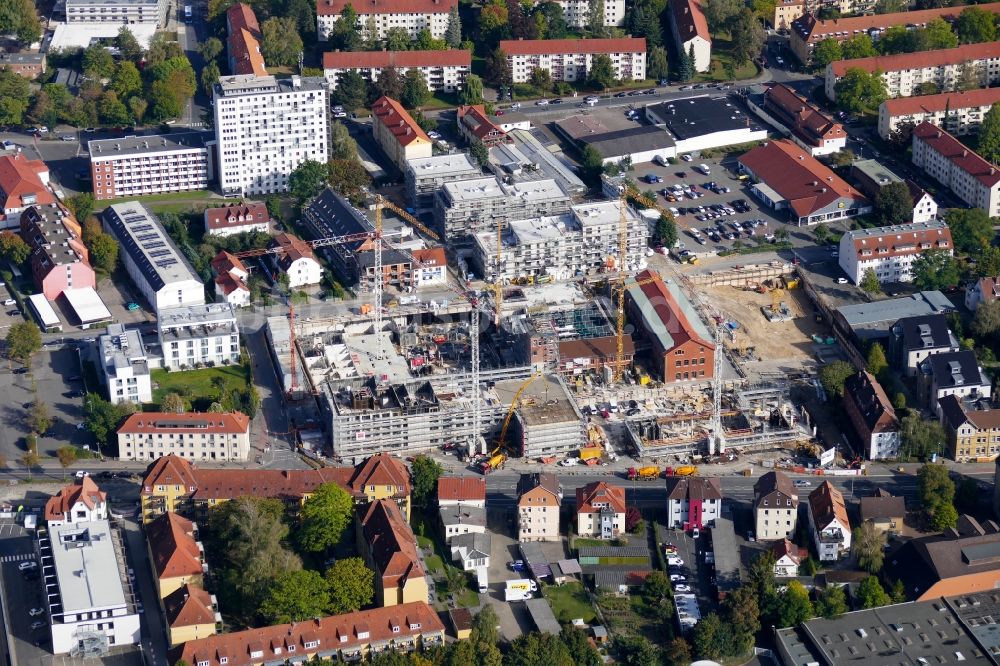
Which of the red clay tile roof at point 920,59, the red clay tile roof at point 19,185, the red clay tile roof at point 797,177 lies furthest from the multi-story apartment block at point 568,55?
the red clay tile roof at point 19,185

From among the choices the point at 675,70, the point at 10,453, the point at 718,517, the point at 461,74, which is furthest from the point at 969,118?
the point at 10,453

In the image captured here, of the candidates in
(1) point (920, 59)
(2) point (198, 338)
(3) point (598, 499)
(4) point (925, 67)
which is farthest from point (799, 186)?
(2) point (198, 338)

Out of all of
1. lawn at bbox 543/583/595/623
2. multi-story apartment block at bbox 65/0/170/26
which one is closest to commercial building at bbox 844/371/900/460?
lawn at bbox 543/583/595/623

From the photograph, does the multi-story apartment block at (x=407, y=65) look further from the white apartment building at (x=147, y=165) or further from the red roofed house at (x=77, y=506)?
the red roofed house at (x=77, y=506)

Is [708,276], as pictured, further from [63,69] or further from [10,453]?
[63,69]

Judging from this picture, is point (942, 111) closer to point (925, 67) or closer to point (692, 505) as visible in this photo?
point (925, 67)

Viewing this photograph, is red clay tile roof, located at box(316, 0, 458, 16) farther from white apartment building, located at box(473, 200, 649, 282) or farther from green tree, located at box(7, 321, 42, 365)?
green tree, located at box(7, 321, 42, 365)
